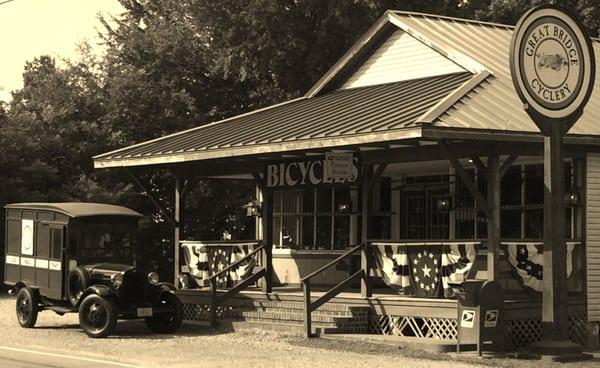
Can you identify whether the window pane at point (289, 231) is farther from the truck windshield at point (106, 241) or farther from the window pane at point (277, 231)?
the truck windshield at point (106, 241)

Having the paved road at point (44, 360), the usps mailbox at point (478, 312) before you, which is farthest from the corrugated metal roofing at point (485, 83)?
the paved road at point (44, 360)

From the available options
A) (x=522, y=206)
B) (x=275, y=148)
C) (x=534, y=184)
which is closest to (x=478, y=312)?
(x=275, y=148)

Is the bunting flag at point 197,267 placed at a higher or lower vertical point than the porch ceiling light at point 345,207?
lower

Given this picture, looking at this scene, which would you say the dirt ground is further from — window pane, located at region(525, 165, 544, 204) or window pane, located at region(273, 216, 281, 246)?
window pane, located at region(525, 165, 544, 204)

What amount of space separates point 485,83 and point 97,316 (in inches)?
339

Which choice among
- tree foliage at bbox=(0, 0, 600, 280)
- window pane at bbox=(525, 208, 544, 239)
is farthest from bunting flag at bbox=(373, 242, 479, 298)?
tree foliage at bbox=(0, 0, 600, 280)

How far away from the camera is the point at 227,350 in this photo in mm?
16672

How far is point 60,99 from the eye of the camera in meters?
37.0

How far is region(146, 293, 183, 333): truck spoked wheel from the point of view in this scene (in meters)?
19.6

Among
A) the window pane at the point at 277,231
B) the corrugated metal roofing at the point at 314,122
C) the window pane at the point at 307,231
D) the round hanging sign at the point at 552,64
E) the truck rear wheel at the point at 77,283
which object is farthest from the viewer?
the window pane at the point at 277,231

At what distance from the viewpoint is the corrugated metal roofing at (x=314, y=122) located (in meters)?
17.3

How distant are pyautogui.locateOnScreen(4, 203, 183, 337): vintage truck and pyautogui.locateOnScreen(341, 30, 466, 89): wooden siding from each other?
6.50m

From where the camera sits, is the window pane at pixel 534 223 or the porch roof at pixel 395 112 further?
the window pane at pixel 534 223

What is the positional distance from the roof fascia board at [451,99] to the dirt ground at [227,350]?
3.81 m
